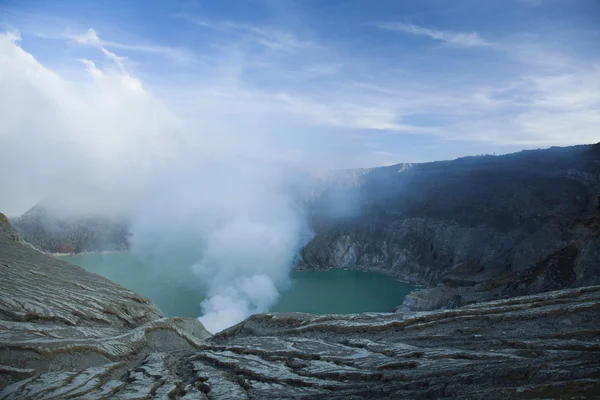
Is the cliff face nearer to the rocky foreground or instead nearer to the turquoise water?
the turquoise water

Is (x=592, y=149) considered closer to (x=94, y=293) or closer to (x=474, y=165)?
(x=474, y=165)

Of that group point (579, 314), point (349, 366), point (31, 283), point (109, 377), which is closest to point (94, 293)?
point (31, 283)

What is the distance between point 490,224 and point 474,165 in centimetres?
2664

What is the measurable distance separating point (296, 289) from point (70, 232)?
8656 cm

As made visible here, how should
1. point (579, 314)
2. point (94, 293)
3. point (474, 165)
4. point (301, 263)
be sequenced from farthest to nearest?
point (301, 263) → point (474, 165) → point (94, 293) → point (579, 314)

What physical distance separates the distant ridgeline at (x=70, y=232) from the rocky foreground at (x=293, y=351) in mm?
113398

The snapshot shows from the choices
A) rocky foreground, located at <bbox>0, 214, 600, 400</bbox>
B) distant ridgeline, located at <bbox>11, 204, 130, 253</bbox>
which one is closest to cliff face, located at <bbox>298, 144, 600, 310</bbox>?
rocky foreground, located at <bbox>0, 214, 600, 400</bbox>

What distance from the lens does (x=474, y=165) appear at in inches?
3939

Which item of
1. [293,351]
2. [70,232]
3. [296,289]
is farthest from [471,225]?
[70,232]

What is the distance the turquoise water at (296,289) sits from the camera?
→ 66.2 m

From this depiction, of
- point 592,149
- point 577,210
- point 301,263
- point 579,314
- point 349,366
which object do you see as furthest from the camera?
point 301,263

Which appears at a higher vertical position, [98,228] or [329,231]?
[98,228]

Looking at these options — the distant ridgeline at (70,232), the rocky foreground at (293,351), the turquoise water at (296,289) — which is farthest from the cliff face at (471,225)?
the distant ridgeline at (70,232)

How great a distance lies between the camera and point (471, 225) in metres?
83.2
